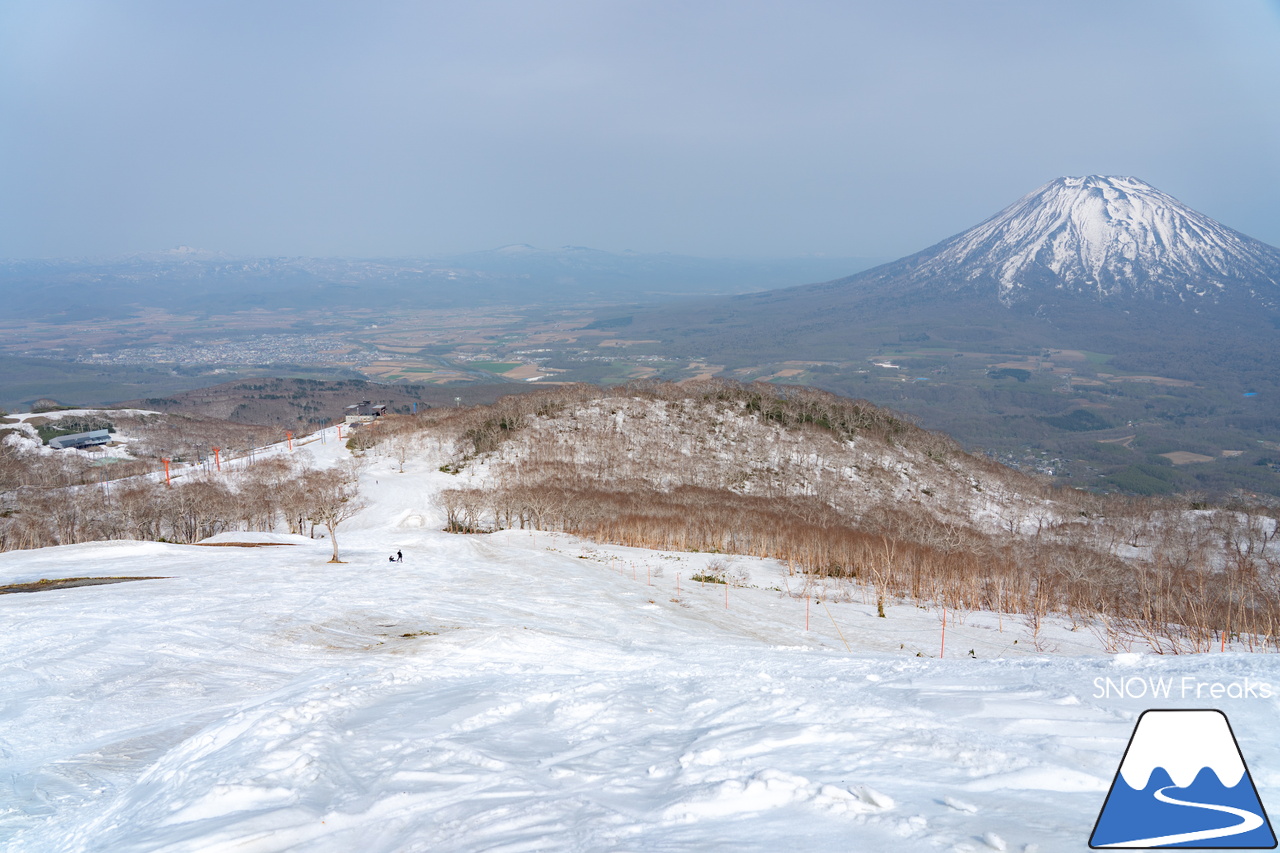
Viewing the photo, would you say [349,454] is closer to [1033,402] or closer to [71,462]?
[71,462]

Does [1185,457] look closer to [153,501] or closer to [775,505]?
[775,505]

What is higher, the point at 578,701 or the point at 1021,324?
the point at 1021,324

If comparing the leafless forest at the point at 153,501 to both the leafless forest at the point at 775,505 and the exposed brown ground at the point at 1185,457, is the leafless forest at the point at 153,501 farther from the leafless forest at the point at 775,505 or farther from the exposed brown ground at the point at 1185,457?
the exposed brown ground at the point at 1185,457

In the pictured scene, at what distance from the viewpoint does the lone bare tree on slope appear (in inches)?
1346

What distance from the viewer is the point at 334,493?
125ft

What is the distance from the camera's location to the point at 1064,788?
4.79 metres

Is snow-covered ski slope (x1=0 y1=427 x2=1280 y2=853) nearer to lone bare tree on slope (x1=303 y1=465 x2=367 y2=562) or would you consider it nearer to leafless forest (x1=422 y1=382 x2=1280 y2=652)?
leafless forest (x1=422 y1=382 x2=1280 y2=652)

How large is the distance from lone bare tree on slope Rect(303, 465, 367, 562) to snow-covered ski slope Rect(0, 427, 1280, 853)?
62.3 ft

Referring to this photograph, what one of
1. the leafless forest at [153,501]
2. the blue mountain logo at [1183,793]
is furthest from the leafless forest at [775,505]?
the blue mountain logo at [1183,793]

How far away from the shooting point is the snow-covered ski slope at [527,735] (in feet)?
15.4

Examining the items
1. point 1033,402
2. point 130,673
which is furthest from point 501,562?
point 1033,402

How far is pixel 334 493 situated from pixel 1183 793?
4071cm

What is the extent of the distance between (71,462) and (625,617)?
2120 inches

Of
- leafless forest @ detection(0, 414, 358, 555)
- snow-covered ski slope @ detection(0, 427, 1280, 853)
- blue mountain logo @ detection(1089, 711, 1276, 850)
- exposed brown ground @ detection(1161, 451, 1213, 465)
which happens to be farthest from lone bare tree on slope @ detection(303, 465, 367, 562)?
exposed brown ground @ detection(1161, 451, 1213, 465)
